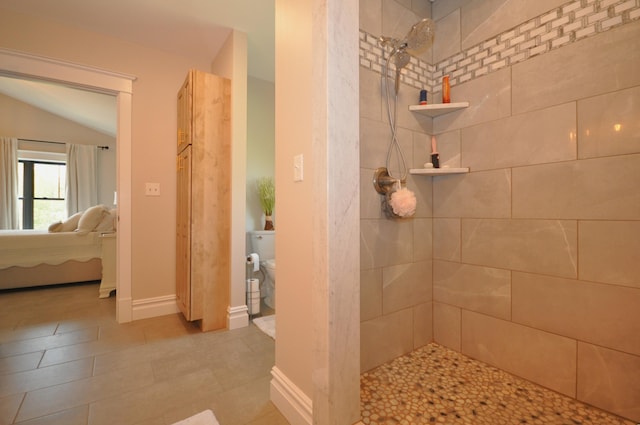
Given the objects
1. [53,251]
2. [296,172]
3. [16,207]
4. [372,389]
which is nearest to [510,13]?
[296,172]

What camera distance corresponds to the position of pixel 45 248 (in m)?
3.38

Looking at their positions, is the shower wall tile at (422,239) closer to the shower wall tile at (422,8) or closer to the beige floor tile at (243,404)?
the beige floor tile at (243,404)

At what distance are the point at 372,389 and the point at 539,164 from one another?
1.48 metres

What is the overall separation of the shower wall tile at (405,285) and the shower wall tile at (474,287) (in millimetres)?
78

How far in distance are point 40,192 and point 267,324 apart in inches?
255

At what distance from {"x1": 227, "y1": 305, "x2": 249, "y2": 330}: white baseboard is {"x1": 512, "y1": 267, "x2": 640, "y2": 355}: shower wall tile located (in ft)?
6.38

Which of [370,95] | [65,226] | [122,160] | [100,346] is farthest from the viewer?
[65,226]

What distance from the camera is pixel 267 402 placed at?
1369mm

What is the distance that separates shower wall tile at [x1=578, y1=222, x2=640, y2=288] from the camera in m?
1.16

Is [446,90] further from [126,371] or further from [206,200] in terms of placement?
[126,371]

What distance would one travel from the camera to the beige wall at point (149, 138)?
7.73 ft

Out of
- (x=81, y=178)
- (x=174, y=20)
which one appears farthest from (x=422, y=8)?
(x=81, y=178)

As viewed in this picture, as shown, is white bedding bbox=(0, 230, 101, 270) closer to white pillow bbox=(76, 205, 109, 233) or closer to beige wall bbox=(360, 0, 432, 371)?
white pillow bbox=(76, 205, 109, 233)

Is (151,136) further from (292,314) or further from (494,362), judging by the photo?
(494,362)
